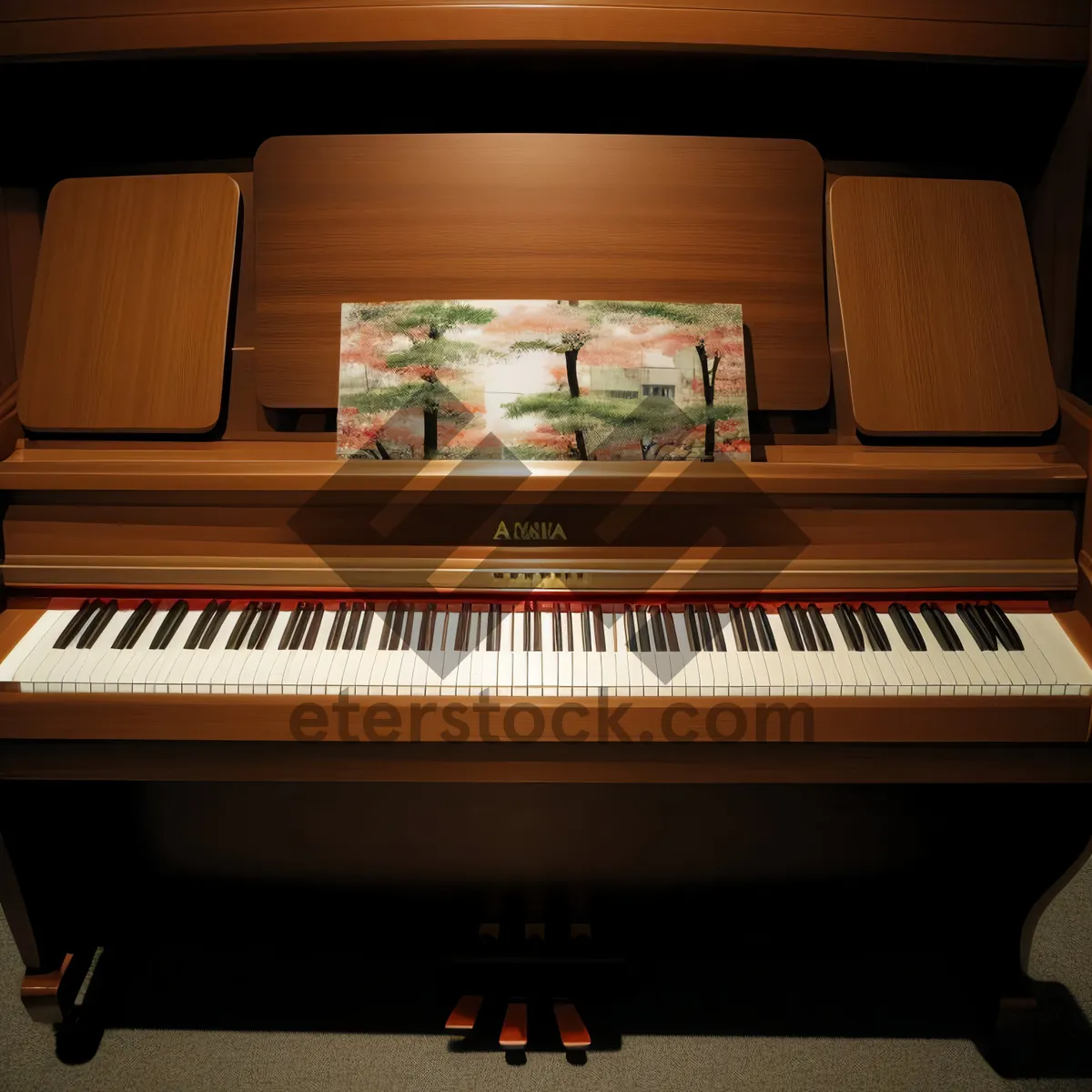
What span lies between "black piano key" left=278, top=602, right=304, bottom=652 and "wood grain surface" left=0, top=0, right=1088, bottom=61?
102cm

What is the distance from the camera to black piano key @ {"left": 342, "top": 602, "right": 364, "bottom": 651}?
135 centimetres

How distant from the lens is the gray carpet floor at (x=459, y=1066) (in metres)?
1.62

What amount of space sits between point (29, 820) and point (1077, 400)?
221 centimetres

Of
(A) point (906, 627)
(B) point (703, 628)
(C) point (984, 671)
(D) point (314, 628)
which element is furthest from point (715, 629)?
(D) point (314, 628)

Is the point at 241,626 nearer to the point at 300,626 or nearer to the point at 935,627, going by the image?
the point at 300,626

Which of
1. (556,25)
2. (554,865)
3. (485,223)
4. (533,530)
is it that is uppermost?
(556,25)

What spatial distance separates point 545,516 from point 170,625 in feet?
2.24

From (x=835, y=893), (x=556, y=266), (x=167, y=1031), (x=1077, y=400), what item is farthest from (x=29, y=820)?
(x=1077, y=400)

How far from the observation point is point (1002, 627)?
1398 mm

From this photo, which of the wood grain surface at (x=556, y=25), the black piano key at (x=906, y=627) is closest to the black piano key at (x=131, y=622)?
A: the wood grain surface at (x=556, y=25)

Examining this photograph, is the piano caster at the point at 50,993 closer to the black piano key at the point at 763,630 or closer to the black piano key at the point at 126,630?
the black piano key at the point at 126,630

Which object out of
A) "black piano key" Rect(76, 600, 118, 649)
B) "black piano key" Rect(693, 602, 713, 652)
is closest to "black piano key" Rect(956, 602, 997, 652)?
"black piano key" Rect(693, 602, 713, 652)

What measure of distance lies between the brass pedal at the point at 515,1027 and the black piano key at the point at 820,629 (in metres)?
0.98

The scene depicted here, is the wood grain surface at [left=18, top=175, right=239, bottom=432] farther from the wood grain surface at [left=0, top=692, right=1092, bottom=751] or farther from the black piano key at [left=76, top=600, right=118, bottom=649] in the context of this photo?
the wood grain surface at [left=0, top=692, right=1092, bottom=751]
